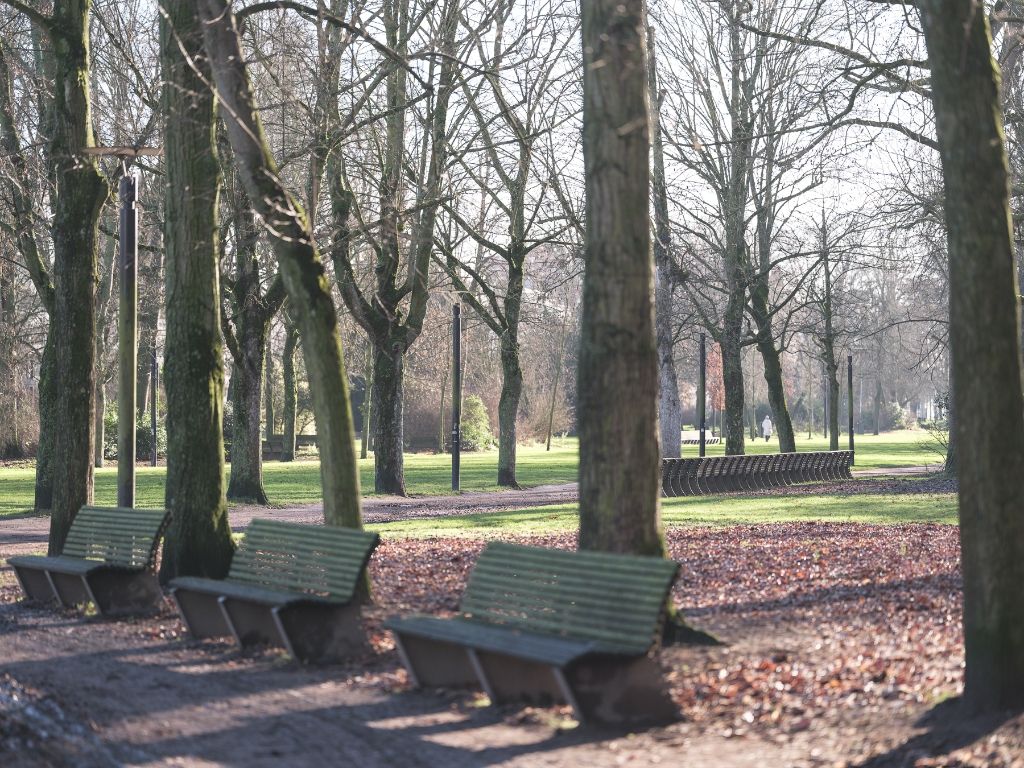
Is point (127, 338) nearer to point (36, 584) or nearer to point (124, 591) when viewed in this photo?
point (36, 584)

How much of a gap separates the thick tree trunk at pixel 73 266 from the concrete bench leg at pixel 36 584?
2103 mm

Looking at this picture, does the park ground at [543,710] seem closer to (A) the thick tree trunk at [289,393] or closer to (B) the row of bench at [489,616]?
(B) the row of bench at [489,616]

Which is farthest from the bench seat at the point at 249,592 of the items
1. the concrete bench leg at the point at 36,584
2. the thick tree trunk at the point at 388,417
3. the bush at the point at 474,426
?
the bush at the point at 474,426

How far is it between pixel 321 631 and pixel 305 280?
3043 mm

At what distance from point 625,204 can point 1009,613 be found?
3315mm

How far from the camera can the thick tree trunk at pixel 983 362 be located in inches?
268

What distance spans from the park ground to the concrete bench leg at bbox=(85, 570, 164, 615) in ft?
0.61

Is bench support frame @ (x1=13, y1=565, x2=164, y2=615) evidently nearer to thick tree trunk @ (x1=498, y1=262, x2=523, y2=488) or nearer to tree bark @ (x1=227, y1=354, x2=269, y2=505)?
tree bark @ (x1=227, y1=354, x2=269, y2=505)

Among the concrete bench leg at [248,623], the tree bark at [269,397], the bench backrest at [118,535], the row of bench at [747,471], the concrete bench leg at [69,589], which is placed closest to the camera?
the concrete bench leg at [248,623]

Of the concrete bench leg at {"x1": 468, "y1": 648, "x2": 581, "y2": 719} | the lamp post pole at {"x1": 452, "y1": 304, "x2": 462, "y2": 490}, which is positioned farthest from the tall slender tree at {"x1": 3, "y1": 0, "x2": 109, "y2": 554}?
the lamp post pole at {"x1": 452, "y1": 304, "x2": 462, "y2": 490}

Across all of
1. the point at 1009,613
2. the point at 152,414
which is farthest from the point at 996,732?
the point at 152,414

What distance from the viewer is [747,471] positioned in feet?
110

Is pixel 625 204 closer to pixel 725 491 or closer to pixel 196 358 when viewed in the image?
pixel 196 358

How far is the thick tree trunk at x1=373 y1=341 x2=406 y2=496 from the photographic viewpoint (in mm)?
29812
